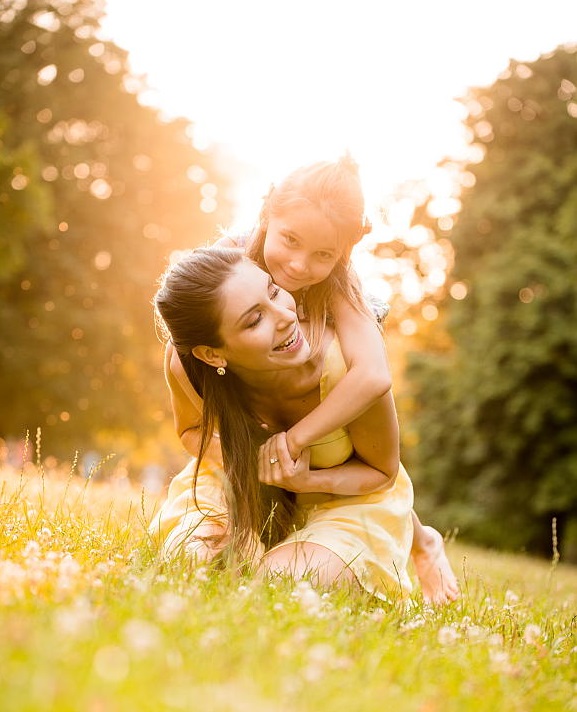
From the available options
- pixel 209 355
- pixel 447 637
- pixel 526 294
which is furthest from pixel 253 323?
pixel 526 294

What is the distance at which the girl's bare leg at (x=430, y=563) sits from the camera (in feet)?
17.8

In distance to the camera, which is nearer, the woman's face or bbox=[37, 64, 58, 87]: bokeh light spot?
the woman's face

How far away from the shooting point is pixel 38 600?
8.67 ft

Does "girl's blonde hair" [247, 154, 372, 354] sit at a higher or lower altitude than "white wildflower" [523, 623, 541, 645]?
higher

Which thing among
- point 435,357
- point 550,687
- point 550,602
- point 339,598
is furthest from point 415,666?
point 435,357

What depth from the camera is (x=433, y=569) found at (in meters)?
5.66

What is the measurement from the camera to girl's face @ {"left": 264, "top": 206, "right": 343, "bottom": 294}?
5059 mm

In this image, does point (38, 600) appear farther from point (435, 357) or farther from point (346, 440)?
point (435, 357)

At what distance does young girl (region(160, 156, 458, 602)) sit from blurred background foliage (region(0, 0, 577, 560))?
13320mm

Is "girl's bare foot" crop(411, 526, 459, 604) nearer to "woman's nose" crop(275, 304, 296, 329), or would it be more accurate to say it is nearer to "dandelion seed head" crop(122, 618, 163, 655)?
"woman's nose" crop(275, 304, 296, 329)

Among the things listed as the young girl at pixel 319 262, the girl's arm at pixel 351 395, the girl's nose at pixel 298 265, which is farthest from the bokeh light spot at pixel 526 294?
the girl's arm at pixel 351 395

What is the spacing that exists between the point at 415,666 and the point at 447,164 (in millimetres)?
25871

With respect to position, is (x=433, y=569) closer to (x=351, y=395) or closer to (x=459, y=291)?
(x=351, y=395)

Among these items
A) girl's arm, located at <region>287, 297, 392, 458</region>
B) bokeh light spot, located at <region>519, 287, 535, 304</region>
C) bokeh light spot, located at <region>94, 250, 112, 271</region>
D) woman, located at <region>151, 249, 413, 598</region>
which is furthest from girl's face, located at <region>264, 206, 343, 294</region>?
bokeh light spot, located at <region>94, 250, 112, 271</region>
